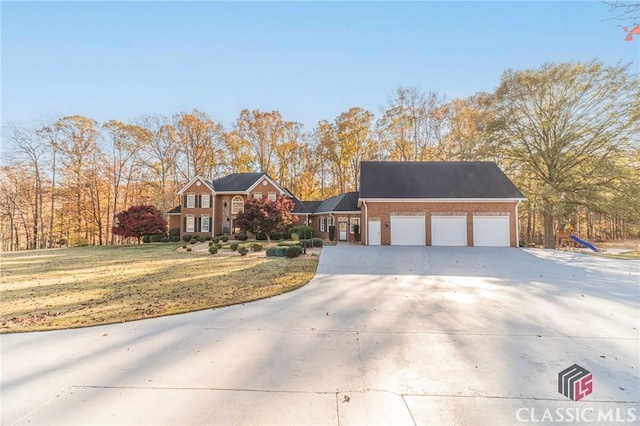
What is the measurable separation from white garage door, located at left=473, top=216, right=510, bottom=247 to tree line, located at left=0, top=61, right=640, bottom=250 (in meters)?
3.69

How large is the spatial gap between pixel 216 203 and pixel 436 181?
20.8 meters

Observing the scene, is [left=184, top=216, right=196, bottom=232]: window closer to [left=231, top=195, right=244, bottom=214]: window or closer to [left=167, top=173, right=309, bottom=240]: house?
[left=167, top=173, right=309, bottom=240]: house

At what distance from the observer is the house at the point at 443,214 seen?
1862cm

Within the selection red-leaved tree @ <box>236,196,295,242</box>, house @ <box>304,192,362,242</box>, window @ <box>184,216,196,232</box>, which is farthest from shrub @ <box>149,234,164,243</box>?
house @ <box>304,192,362,242</box>

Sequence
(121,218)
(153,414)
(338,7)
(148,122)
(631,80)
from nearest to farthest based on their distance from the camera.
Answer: (153,414) < (338,7) < (631,80) < (121,218) < (148,122)

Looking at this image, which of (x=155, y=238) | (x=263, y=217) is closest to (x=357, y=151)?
(x=263, y=217)

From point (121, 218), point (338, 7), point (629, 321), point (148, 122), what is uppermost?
point (148, 122)

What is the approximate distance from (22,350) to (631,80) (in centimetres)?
3055

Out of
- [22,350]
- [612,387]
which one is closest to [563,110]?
[612,387]

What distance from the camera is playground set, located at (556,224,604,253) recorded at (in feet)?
69.8

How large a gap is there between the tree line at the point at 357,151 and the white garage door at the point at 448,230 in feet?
20.3

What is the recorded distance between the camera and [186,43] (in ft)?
42.5

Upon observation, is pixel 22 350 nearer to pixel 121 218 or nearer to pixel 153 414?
pixel 153 414

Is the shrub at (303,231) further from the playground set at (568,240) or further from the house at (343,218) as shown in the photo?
the playground set at (568,240)
